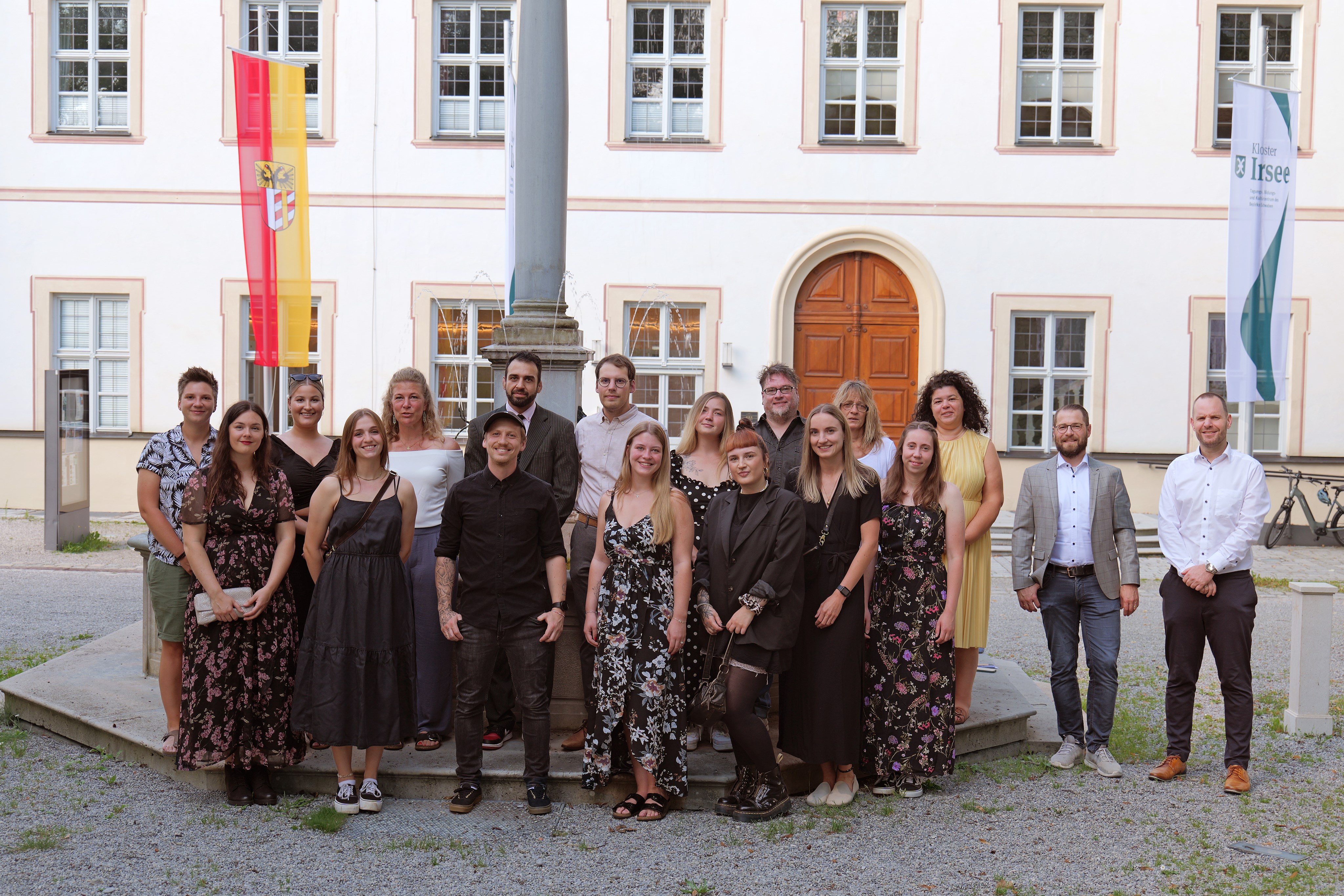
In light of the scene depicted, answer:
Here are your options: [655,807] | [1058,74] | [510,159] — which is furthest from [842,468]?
[1058,74]

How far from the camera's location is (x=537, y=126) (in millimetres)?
6859

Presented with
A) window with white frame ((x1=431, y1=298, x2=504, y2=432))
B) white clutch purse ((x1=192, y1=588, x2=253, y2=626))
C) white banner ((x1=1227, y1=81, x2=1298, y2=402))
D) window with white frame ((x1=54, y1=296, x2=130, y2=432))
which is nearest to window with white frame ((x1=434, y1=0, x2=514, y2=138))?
window with white frame ((x1=431, y1=298, x2=504, y2=432))

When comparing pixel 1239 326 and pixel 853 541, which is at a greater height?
pixel 1239 326

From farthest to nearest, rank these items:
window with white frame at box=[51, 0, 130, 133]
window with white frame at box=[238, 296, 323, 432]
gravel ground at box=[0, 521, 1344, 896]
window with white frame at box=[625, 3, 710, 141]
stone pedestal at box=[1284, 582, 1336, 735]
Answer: window with white frame at box=[51, 0, 130, 133], window with white frame at box=[238, 296, 323, 432], window with white frame at box=[625, 3, 710, 141], stone pedestal at box=[1284, 582, 1336, 735], gravel ground at box=[0, 521, 1344, 896]

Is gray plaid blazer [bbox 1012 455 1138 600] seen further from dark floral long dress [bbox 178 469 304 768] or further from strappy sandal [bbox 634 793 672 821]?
dark floral long dress [bbox 178 469 304 768]

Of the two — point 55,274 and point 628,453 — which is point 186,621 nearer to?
point 628,453

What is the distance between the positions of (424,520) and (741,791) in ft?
6.21

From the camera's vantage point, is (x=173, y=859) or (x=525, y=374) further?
(x=525, y=374)

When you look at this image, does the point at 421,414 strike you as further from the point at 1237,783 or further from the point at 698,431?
the point at 1237,783

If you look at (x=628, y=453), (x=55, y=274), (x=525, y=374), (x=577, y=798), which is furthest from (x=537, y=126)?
(x=55, y=274)

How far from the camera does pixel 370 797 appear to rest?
495 cm

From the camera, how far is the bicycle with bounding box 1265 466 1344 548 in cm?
1449

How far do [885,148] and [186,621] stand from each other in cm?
1197

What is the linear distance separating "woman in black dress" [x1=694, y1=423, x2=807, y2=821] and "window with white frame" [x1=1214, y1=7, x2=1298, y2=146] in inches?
503
